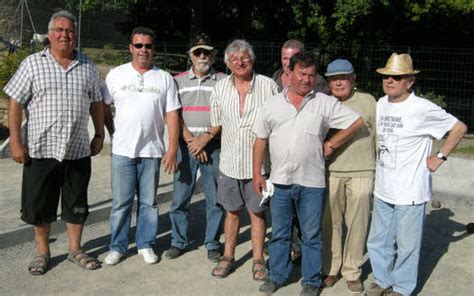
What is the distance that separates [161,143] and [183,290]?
1.25 m

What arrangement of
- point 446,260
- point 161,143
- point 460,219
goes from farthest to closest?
1. point 460,219
2. point 446,260
3. point 161,143

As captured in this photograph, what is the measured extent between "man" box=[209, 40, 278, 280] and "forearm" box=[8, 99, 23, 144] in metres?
1.52

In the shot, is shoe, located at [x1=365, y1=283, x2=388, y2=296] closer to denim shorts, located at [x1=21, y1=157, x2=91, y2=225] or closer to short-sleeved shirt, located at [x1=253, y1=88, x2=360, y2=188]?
short-sleeved shirt, located at [x1=253, y1=88, x2=360, y2=188]

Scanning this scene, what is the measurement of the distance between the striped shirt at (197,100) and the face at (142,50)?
418mm

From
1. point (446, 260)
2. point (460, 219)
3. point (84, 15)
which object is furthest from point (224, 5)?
point (446, 260)

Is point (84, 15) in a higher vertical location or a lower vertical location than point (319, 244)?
higher

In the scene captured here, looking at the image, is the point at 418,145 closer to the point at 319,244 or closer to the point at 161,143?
the point at 319,244

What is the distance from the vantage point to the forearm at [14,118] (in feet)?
14.9

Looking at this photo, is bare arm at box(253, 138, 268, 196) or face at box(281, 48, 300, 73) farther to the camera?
face at box(281, 48, 300, 73)

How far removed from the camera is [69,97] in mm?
4633

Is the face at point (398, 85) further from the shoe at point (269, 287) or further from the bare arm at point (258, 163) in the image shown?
the shoe at point (269, 287)

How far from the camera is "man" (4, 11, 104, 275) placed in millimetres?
4551

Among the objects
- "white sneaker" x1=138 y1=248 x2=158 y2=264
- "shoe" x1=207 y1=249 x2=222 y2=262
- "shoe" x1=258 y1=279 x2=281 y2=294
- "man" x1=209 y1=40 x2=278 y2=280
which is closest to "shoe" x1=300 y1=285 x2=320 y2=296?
"shoe" x1=258 y1=279 x2=281 y2=294

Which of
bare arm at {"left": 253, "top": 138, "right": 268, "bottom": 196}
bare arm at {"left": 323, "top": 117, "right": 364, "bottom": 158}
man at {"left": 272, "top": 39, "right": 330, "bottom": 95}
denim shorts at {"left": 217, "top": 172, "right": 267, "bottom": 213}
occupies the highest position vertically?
man at {"left": 272, "top": 39, "right": 330, "bottom": 95}
